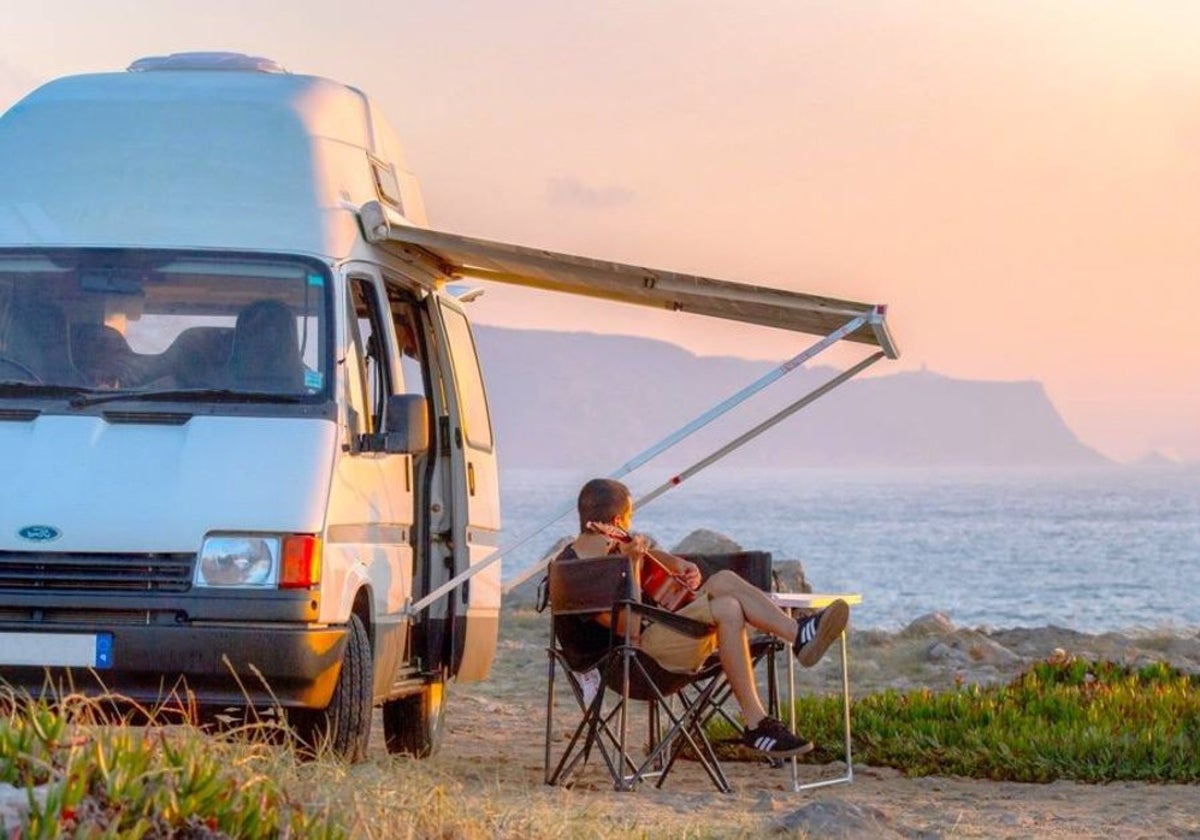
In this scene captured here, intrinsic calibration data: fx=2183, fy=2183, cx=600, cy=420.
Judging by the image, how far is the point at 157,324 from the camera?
9305mm

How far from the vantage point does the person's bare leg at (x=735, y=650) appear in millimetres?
9297

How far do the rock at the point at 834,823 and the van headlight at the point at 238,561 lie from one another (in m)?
2.15

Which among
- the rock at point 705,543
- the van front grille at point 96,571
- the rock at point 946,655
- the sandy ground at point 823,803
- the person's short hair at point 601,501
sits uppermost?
the rock at point 705,543

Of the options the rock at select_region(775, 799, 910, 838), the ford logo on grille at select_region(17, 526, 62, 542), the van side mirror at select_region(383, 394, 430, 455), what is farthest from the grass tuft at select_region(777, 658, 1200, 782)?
the ford logo on grille at select_region(17, 526, 62, 542)

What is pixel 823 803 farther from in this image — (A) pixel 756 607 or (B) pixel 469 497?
(B) pixel 469 497

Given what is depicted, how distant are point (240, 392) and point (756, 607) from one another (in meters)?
2.40

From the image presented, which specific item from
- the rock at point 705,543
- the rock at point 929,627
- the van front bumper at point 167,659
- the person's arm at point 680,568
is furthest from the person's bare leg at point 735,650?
the rock at point 705,543

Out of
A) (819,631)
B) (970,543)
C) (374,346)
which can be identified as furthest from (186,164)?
(970,543)

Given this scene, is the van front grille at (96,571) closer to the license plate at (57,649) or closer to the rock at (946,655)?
the license plate at (57,649)

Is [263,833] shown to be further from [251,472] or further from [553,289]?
[553,289]

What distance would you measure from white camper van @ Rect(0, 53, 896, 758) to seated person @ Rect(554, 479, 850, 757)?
0.86 metres

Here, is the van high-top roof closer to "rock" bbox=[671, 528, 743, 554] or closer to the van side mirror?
the van side mirror

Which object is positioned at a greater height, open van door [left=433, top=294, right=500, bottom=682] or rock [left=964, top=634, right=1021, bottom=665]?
open van door [left=433, top=294, right=500, bottom=682]

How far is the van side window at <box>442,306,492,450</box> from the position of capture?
36.4 ft
